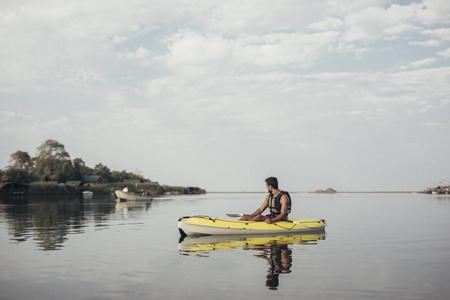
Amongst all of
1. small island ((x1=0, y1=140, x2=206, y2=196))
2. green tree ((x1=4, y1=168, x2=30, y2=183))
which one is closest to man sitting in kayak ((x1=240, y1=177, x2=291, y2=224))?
small island ((x1=0, y1=140, x2=206, y2=196))

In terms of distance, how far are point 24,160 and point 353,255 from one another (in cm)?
16473

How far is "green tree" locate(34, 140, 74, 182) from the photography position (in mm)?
130625

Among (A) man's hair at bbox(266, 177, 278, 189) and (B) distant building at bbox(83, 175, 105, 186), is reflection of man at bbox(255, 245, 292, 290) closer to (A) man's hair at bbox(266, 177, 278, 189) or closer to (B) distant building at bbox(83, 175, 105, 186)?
(A) man's hair at bbox(266, 177, 278, 189)

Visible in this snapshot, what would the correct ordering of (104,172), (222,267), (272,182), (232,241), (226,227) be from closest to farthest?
1. (222,267)
2. (232,241)
3. (272,182)
4. (226,227)
5. (104,172)

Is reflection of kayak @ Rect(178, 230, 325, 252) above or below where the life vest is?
below

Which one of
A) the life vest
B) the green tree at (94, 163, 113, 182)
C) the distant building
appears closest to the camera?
the life vest

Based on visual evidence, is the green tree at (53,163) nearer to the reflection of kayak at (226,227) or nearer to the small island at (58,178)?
the small island at (58,178)

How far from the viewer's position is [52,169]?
440ft

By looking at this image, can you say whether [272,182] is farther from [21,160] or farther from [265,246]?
[21,160]

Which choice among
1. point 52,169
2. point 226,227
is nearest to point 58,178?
point 52,169

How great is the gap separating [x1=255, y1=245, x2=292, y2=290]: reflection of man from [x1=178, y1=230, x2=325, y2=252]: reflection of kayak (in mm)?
1454

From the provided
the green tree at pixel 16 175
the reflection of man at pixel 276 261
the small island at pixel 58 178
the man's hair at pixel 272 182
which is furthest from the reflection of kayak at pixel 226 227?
the green tree at pixel 16 175

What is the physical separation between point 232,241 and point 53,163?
131575 millimetres

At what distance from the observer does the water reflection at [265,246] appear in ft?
40.7
